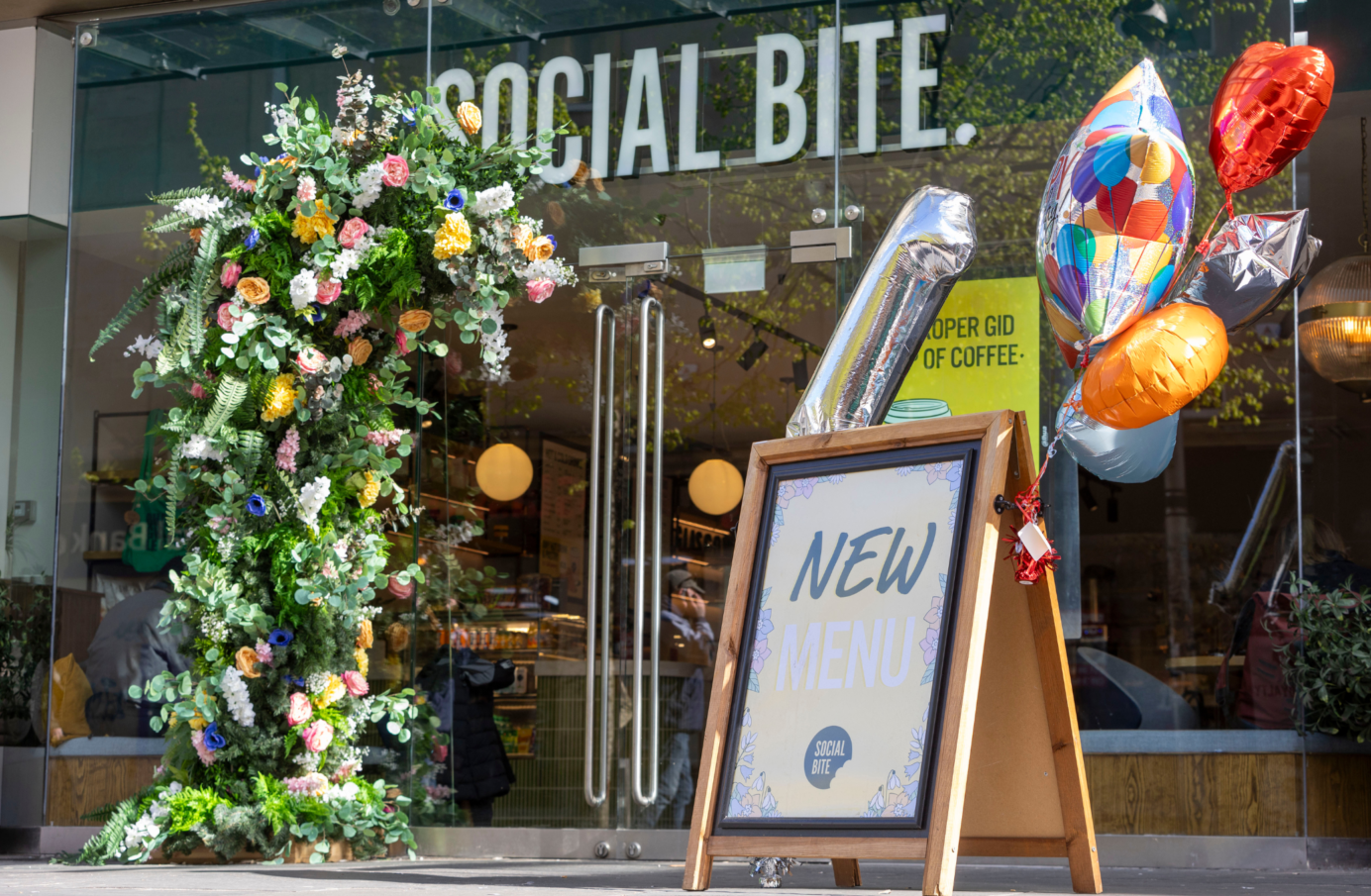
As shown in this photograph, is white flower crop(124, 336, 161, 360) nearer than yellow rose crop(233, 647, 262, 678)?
No

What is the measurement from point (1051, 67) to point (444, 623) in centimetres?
317

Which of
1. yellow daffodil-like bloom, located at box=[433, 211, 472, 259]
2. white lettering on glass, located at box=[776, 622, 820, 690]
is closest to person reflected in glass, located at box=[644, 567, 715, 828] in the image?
yellow daffodil-like bloom, located at box=[433, 211, 472, 259]

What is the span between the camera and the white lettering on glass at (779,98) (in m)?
5.60

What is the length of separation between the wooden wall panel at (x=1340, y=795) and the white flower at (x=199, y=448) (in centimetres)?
385

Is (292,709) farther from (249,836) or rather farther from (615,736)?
(615,736)

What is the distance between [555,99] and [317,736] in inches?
107

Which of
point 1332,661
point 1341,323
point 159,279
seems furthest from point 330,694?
point 1341,323

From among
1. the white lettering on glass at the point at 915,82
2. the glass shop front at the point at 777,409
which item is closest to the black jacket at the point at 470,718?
the glass shop front at the point at 777,409

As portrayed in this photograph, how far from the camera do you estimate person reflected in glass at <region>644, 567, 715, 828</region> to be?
17.6 feet

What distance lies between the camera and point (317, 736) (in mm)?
4855

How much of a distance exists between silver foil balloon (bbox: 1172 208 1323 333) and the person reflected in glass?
2.31 m

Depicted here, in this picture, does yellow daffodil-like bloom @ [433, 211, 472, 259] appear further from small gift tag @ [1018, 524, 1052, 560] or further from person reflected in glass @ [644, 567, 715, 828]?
small gift tag @ [1018, 524, 1052, 560]

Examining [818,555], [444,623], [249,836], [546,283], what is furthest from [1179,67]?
[249,836]

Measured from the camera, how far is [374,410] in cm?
516
